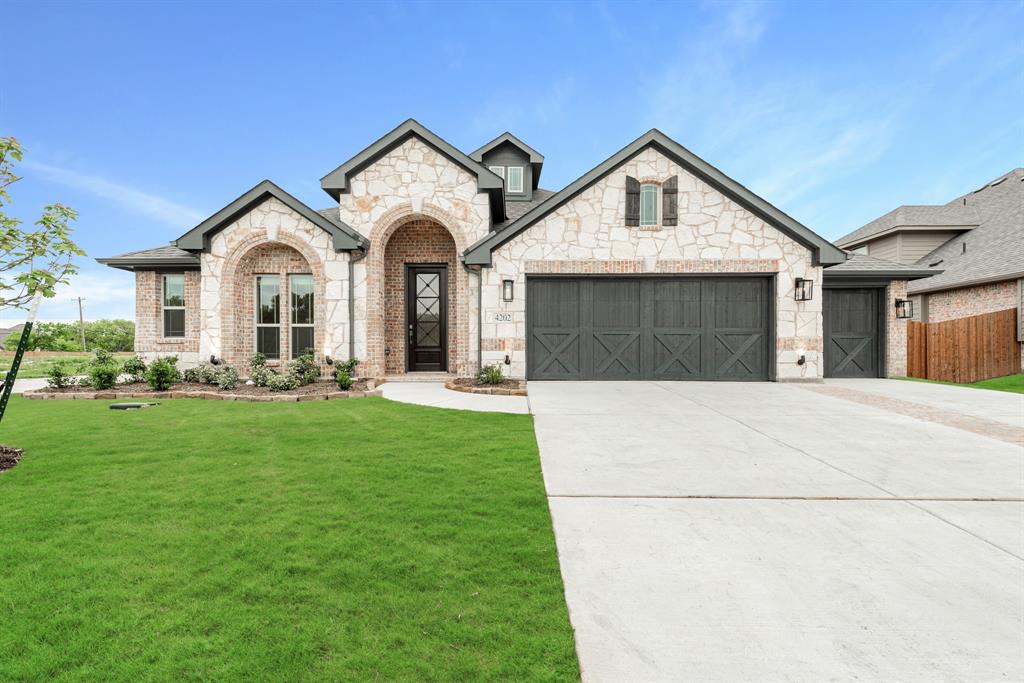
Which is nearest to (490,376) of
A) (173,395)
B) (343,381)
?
(343,381)

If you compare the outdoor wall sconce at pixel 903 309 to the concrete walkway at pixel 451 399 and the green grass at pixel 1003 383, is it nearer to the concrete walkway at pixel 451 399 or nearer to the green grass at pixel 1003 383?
the green grass at pixel 1003 383

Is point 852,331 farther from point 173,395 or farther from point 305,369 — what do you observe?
point 173,395

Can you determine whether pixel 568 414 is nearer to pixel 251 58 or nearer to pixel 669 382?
pixel 669 382

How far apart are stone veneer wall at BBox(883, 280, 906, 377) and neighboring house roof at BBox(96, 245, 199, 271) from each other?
18.8 meters

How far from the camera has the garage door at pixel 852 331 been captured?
41.9 ft

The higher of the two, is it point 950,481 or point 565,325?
point 565,325

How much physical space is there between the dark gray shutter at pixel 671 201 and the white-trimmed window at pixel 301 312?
934 cm

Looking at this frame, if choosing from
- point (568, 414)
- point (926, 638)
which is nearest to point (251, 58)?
point (568, 414)

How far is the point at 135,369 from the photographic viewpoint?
35.7ft

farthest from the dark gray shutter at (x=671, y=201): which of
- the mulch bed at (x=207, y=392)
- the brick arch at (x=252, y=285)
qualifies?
the brick arch at (x=252, y=285)

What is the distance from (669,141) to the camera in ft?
36.6

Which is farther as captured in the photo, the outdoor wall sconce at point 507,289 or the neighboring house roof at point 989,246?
the neighboring house roof at point 989,246

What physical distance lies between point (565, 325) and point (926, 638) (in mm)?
9553

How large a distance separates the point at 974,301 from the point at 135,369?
26.3 meters
